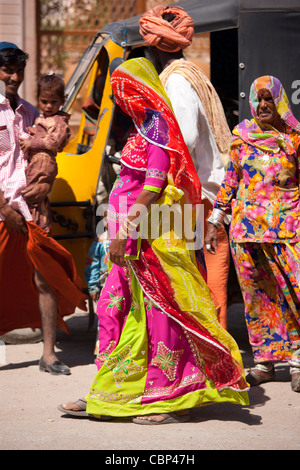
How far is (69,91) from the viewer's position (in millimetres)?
7312

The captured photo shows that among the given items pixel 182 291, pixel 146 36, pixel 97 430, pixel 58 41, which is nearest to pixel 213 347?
pixel 182 291

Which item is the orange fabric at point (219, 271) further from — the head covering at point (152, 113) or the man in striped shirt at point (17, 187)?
the head covering at point (152, 113)

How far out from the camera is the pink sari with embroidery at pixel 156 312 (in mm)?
4719

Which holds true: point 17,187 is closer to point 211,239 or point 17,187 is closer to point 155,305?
point 211,239

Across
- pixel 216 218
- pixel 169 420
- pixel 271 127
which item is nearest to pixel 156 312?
pixel 169 420

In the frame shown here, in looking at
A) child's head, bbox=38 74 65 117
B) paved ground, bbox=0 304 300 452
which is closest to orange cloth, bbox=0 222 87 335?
paved ground, bbox=0 304 300 452

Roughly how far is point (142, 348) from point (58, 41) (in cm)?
1069

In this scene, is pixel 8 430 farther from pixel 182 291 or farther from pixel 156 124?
pixel 156 124

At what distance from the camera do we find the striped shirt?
19.7 ft

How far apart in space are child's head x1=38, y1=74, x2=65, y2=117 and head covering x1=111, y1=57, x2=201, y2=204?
1.29 meters

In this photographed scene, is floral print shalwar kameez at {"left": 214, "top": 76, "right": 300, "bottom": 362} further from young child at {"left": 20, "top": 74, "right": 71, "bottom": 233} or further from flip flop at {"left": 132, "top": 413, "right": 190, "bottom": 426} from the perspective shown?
young child at {"left": 20, "top": 74, "right": 71, "bottom": 233}

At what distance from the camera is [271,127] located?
552cm

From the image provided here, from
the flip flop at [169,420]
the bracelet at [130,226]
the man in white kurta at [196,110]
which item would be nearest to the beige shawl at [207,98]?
the man in white kurta at [196,110]

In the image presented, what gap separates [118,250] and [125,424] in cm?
93
